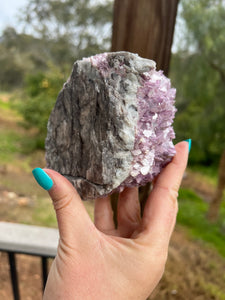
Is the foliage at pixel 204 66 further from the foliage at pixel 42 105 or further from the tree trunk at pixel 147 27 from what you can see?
the foliage at pixel 42 105

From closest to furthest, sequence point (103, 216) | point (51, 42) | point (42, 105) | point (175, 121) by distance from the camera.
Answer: point (103, 216) < point (175, 121) < point (42, 105) < point (51, 42)

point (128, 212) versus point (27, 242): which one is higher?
point (128, 212)

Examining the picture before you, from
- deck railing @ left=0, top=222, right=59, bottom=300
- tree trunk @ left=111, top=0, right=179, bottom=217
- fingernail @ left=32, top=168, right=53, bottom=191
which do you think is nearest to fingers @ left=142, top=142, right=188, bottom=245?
fingernail @ left=32, top=168, right=53, bottom=191

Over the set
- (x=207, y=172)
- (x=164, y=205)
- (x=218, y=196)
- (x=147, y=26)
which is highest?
(x=147, y=26)

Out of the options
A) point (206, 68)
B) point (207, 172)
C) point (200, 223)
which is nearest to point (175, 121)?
point (206, 68)

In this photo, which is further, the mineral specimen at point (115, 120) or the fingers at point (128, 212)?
the fingers at point (128, 212)

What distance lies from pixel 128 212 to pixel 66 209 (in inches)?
16.4

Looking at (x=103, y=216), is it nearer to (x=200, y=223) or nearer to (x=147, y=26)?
(x=147, y=26)

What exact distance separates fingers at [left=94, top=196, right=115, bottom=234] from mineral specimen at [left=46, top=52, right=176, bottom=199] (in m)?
0.24

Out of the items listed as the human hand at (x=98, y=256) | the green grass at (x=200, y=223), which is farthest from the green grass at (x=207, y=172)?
the human hand at (x=98, y=256)

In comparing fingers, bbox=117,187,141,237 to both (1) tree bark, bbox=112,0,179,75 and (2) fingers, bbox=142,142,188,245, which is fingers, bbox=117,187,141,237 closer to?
(2) fingers, bbox=142,142,188,245

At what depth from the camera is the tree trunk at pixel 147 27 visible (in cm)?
116

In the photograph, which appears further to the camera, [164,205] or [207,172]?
[207,172]

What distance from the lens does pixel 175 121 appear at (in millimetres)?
6137
